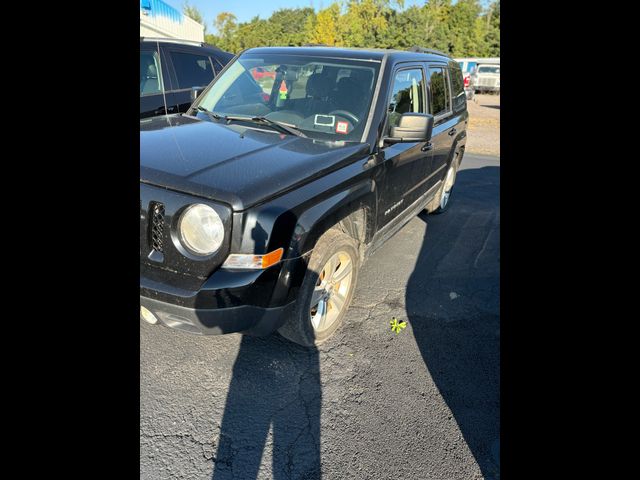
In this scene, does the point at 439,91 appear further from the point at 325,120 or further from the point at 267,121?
the point at 267,121

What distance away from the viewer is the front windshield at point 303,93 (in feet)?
11.4

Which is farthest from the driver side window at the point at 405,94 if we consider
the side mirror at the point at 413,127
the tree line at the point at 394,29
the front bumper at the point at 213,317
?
the tree line at the point at 394,29

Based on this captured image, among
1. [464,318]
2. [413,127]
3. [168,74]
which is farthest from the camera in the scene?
[168,74]

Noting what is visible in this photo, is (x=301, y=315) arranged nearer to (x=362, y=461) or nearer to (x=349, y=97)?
(x=362, y=461)

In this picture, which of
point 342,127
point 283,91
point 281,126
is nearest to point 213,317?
point 281,126

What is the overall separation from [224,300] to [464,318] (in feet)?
7.21

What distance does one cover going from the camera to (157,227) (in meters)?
2.45

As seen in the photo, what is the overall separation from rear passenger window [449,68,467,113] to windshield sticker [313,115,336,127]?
2.66m

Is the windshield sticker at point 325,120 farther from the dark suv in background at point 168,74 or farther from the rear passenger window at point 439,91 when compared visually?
the dark suv in background at point 168,74

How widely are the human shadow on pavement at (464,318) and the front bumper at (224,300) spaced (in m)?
1.23

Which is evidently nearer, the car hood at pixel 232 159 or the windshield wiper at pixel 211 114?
the car hood at pixel 232 159

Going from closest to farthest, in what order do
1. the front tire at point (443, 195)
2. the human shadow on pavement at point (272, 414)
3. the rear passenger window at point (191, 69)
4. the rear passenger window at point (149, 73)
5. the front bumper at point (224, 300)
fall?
1. the human shadow on pavement at point (272, 414)
2. the front bumper at point (224, 300)
3. the front tire at point (443, 195)
4. the rear passenger window at point (149, 73)
5. the rear passenger window at point (191, 69)
